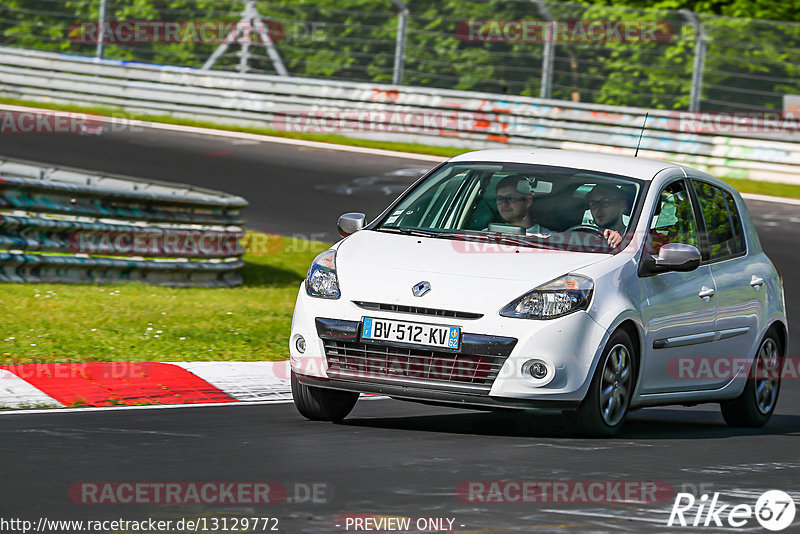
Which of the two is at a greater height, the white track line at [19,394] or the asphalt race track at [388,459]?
the asphalt race track at [388,459]

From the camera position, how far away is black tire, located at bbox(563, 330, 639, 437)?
7.66 meters

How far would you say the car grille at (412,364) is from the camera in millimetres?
7484

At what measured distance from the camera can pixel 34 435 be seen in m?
7.15

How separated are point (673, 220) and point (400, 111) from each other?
16745 millimetres

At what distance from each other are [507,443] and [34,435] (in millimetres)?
2331

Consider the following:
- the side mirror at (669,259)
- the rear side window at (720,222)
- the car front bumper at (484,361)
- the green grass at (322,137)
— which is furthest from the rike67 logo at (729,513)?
the green grass at (322,137)

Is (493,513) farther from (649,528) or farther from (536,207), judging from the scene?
(536,207)

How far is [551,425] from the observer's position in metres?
8.41

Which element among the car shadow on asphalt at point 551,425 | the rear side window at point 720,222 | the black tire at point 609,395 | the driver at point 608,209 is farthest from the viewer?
the rear side window at point 720,222

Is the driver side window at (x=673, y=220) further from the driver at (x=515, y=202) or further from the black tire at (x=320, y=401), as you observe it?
the black tire at (x=320, y=401)

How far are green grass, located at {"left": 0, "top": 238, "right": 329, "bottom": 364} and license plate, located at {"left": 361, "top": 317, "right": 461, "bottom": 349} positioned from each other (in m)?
2.74

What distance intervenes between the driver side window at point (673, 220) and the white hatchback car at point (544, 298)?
0.01 meters

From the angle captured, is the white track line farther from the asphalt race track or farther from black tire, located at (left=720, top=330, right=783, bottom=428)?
black tire, located at (left=720, top=330, right=783, bottom=428)

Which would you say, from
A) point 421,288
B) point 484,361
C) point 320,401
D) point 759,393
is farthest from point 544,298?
point 759,393
